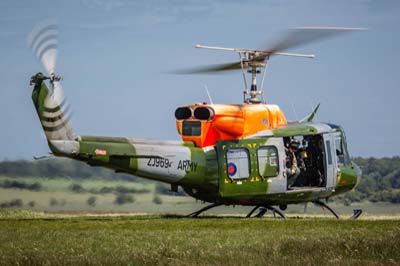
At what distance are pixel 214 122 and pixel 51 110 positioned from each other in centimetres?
534

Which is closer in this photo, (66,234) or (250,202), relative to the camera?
(66,234)

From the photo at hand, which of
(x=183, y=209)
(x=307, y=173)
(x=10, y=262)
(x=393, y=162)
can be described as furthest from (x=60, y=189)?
(x=393, y=162)

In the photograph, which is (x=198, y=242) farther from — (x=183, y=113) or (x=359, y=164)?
(x=359, y=164)

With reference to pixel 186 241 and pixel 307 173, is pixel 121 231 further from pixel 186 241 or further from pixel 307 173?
pixel 307 173

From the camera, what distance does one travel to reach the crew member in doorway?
30.6 m

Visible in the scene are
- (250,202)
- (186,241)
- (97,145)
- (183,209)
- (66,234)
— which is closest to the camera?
(186,241)

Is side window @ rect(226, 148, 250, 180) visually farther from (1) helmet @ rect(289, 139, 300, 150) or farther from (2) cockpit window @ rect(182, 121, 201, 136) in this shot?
(1) helmet @ rect(289, 139, 300, 150)

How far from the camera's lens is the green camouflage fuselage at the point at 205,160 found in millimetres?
25875

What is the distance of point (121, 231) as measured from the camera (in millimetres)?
23609

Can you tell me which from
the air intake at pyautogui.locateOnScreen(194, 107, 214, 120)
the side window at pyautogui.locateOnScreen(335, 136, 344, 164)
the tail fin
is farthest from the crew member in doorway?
the tail fin

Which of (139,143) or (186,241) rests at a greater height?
(139,143)

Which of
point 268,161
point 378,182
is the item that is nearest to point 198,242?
point 268,161

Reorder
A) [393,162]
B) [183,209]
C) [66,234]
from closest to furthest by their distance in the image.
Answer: [66,234], [183,209], [393,162]

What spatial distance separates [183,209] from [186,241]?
12255 millimetres
